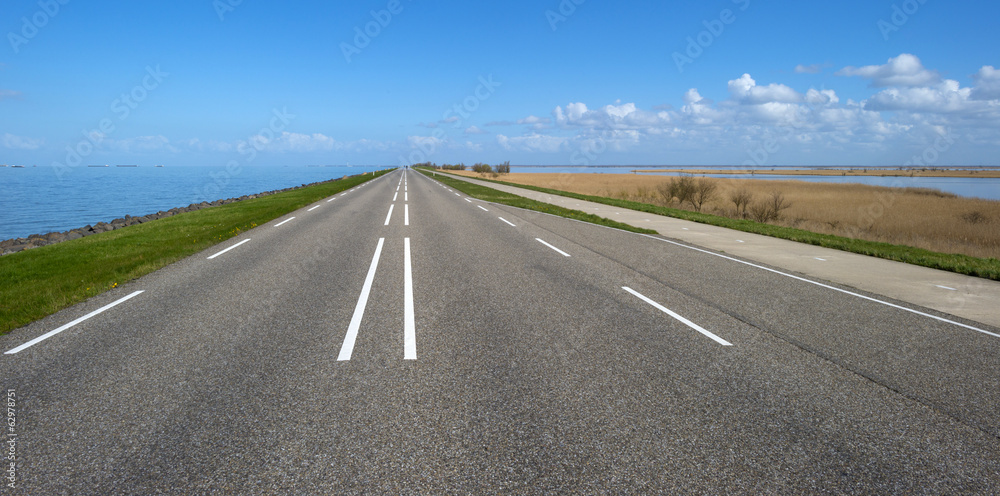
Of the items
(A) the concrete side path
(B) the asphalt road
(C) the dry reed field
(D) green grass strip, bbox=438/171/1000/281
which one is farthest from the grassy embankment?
(C) the dry reed field

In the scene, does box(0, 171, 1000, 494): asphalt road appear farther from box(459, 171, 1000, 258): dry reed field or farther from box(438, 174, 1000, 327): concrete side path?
box(459, 171, 1000, 258): dry reed field

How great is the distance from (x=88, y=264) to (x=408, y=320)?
27.2 ft

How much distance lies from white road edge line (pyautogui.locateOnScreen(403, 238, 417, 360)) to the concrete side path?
760 cm

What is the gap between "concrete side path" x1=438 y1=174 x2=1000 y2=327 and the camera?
725cm

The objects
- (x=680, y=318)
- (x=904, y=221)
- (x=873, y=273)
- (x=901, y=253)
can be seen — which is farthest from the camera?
(x=904, y=221)

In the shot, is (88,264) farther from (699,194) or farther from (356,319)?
(699,194)

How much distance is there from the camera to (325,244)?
11836 millimetres

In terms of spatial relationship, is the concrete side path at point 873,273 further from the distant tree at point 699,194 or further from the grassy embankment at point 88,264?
the distant tree at point 699,194

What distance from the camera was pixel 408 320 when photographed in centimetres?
593

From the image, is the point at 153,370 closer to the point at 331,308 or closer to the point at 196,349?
the point at 196,349

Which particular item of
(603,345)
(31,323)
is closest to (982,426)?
(603,345)

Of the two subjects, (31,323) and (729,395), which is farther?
(31,323)

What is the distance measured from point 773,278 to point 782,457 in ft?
21.6

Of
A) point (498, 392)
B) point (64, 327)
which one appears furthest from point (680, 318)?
point (64, 327)
